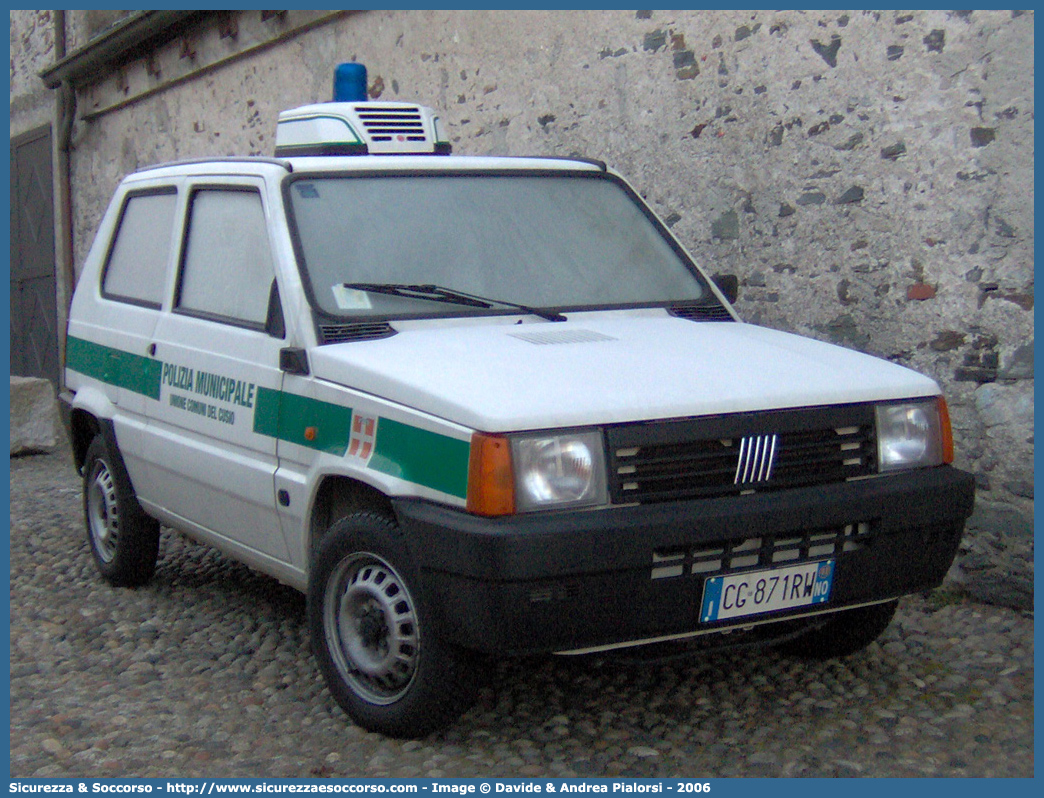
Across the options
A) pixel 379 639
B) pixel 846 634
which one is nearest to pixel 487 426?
pixel 379 639

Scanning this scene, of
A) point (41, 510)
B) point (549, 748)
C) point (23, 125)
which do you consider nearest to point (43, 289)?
point (23, 125)

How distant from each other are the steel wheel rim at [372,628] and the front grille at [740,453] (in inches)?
29.5

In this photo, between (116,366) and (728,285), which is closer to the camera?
(728,285)

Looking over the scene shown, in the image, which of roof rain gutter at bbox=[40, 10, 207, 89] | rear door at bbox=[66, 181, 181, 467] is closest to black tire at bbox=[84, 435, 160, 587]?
rear door at bbox=[66, 181, 181, 467]

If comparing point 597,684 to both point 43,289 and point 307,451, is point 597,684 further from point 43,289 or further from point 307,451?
point 43,289

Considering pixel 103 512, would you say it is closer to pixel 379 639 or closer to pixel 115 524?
pixel 115 524

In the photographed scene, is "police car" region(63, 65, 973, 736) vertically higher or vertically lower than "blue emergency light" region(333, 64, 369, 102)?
lower

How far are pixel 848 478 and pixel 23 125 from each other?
1546cm

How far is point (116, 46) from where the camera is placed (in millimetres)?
13148

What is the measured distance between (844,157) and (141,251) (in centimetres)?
323

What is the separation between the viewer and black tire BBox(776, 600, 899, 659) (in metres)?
4.24

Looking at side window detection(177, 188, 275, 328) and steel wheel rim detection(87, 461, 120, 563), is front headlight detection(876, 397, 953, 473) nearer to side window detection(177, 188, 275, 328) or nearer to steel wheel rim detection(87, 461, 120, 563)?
side window detection(177, 188, 275, 328)

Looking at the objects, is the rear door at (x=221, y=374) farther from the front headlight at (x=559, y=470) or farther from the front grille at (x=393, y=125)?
the front headlight at (x=559, y=470)

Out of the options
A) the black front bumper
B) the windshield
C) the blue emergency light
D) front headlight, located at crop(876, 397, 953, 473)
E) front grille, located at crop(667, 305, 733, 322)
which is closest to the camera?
the black front bumper
